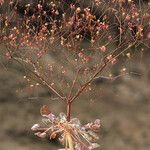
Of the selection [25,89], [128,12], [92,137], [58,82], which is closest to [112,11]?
[128,12]

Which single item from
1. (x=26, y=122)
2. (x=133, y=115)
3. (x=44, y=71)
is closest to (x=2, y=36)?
(x=44, y=71)

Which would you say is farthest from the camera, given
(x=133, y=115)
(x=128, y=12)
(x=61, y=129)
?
(x=133, y=115)

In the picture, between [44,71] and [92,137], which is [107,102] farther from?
[92,137]

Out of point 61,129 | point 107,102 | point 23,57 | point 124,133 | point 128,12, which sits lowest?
point 61,129

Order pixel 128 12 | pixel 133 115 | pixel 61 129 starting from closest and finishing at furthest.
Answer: pixel 61 129, pixel 128 12, pixel 133 115

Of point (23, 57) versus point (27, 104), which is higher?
point (23, 57)

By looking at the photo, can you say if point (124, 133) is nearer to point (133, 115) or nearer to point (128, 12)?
point (133, 115)

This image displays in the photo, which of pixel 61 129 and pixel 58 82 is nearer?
pixel 61 129
